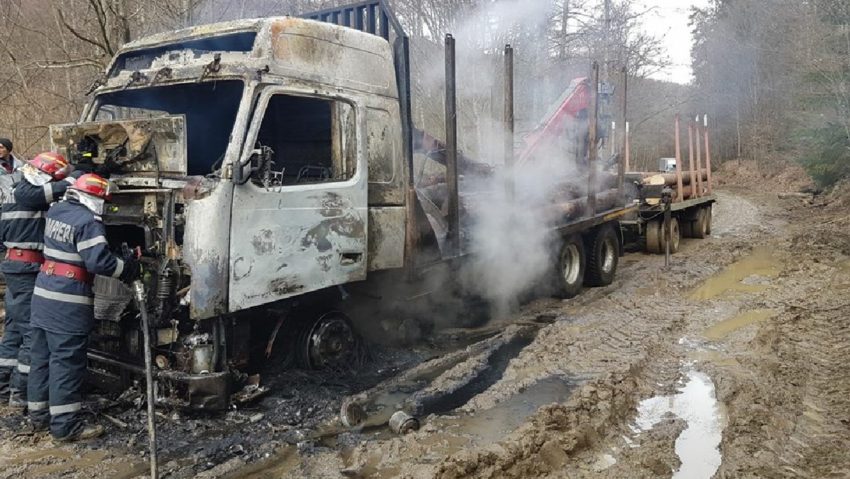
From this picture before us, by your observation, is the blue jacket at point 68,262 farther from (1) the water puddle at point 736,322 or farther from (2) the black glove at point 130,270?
(1) the water puddle at point 736,322

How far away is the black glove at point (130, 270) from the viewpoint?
422cm

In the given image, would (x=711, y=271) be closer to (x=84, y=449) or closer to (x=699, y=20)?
(x=84, y=449)

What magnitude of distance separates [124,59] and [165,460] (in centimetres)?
350

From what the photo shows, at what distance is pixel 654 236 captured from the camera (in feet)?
39.8

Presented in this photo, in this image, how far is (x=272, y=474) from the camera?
379 cm

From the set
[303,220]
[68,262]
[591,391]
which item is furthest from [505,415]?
[68,262]

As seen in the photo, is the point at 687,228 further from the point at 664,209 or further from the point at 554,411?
the point at 554,411

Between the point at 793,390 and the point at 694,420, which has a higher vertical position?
the point at 793,390

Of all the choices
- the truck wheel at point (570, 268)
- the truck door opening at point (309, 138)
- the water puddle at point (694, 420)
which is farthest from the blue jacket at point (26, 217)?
the truck wheel at point (570, 268)

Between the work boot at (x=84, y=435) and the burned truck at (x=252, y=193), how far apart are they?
1.33 feet

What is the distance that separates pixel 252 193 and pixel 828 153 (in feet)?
72.4

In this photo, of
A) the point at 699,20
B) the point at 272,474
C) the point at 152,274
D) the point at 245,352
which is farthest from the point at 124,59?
the point at 699,20

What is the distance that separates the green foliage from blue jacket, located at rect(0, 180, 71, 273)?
22.1 m

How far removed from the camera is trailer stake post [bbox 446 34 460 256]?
601cm
